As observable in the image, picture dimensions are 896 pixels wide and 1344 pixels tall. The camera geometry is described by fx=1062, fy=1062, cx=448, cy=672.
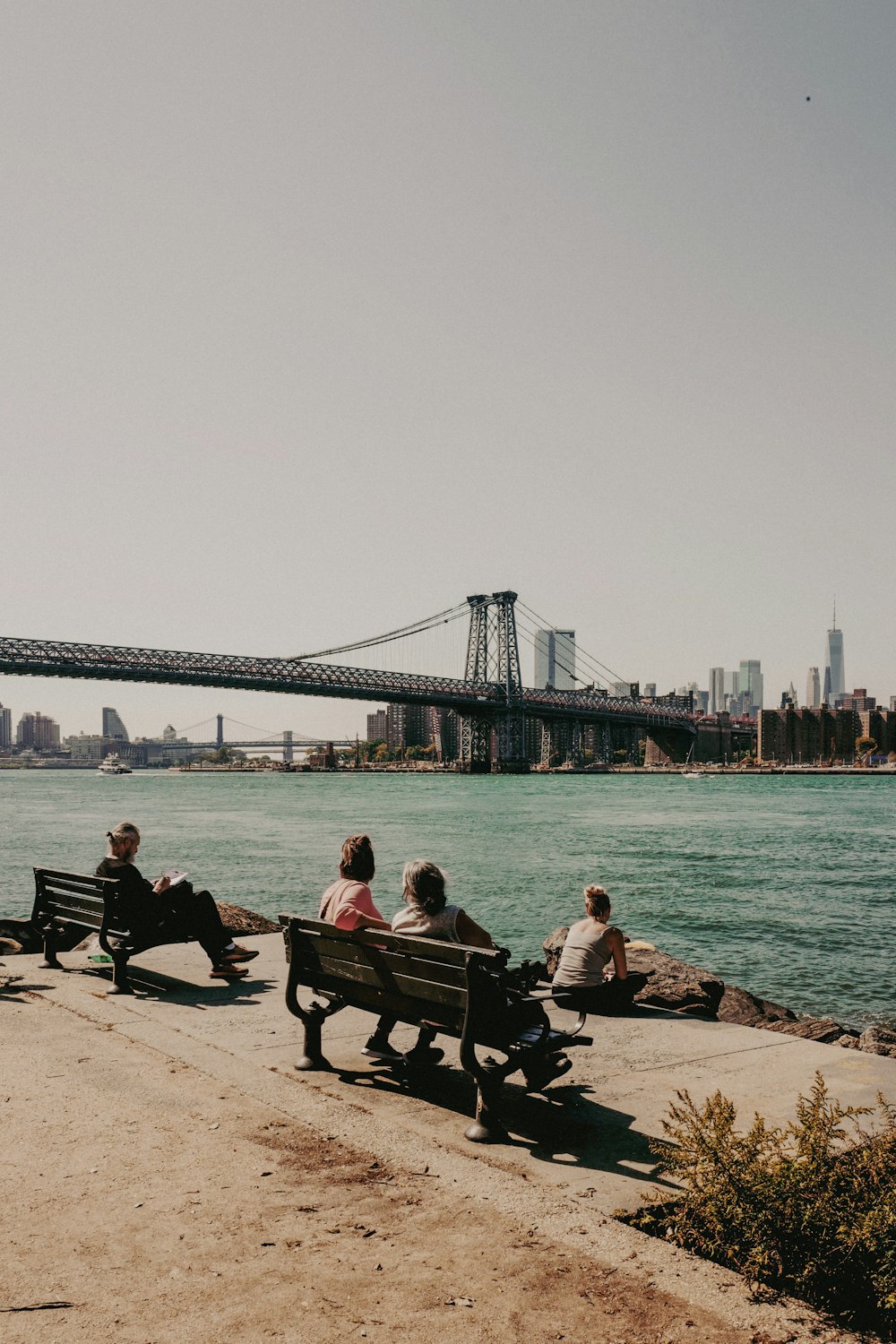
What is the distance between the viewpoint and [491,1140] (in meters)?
4.17

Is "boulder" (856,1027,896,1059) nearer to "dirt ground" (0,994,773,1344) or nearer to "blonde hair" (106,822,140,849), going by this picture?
"dirt ground" (0,994,773,1344)

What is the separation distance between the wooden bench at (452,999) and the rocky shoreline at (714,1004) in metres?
2.59

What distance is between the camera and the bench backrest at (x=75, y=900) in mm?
7156

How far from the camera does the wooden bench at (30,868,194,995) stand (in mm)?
6984

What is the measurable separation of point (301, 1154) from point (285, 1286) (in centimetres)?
Result: 100

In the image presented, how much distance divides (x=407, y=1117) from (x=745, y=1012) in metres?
4.81

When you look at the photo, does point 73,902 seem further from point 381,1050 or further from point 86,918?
point 381,1050

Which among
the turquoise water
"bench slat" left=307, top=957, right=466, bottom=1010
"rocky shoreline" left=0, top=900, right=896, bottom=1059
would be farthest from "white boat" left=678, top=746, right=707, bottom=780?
"bench slat" left=307, top=957, right=466, bottom=1010

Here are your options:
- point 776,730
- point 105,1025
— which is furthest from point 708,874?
point 776,730

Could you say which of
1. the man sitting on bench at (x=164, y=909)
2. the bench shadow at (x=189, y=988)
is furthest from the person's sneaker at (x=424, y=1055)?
the man sitting on bench at (x=164, y=909)

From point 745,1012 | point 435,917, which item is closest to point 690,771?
point 745,1012

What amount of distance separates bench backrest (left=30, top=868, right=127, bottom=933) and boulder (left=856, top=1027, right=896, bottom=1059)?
17.7 feet

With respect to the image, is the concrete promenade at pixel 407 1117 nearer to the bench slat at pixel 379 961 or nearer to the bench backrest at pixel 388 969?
the bench backrest at pixel 388 969

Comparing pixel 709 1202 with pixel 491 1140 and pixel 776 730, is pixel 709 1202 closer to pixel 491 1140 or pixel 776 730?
pixel 491 1140
